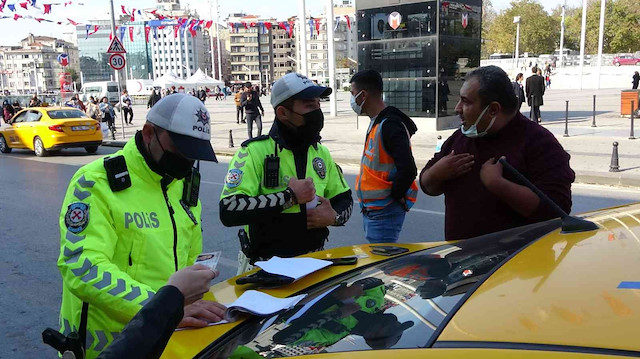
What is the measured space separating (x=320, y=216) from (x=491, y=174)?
87 cm

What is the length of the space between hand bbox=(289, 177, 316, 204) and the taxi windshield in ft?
2.21

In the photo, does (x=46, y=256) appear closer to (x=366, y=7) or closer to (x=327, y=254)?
(x=327, y=254)

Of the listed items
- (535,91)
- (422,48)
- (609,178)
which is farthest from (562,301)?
(535,91)

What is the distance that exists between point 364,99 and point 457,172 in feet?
5.21

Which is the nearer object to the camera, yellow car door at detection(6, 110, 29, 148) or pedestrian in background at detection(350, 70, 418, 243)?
pedestrian in background at detection(350, 70, 418, 243)

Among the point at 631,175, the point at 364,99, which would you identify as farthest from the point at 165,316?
the point at 631,175

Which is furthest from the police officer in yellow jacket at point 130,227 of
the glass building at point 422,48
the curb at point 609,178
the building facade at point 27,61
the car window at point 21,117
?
the building facade at point 27,61

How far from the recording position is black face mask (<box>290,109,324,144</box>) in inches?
113

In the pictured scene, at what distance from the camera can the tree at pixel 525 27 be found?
80500 millimetres

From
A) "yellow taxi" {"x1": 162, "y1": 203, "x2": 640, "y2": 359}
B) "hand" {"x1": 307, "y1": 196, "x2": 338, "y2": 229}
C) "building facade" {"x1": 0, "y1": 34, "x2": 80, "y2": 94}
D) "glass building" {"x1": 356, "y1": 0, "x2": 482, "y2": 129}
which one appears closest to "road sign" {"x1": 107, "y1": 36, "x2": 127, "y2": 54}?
"glass building" {"x1": 356, "y1": 0, "x2": 482, "y2": 129}

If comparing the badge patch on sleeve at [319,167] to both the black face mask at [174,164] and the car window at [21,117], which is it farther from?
A: the car window at [21,117]

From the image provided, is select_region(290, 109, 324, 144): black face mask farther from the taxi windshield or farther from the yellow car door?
the yellow car door

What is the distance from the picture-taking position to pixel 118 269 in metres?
1.88

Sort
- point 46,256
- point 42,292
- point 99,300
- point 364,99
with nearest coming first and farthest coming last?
point 99,300
point 364,99
point 42,292
point 46,256
